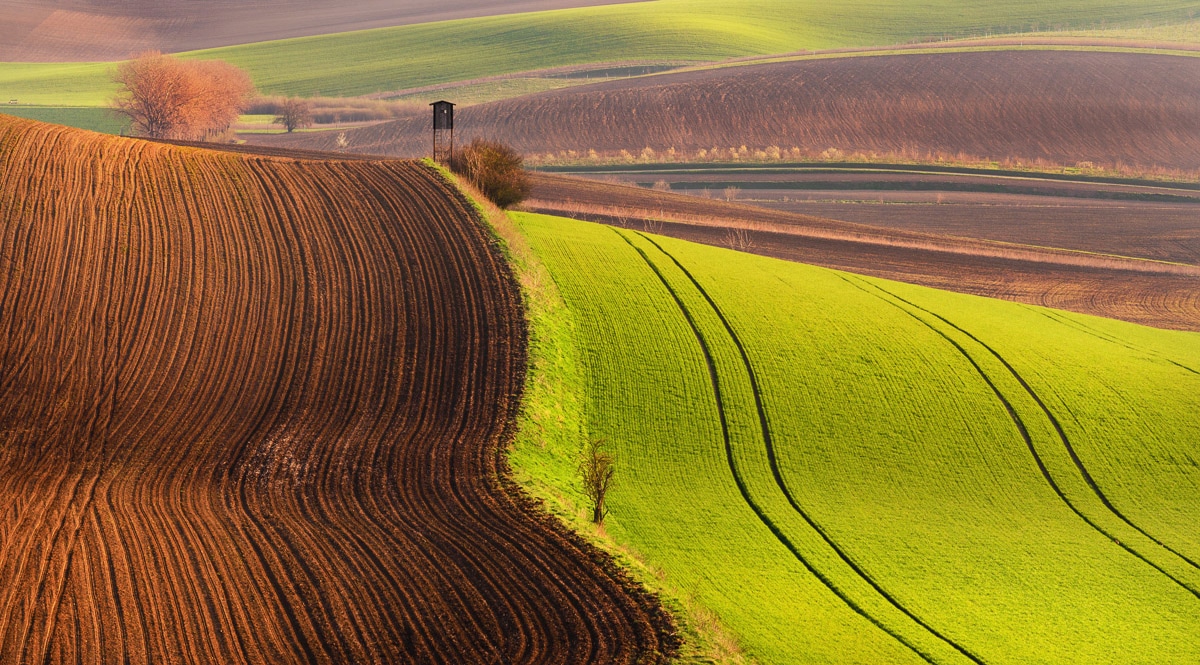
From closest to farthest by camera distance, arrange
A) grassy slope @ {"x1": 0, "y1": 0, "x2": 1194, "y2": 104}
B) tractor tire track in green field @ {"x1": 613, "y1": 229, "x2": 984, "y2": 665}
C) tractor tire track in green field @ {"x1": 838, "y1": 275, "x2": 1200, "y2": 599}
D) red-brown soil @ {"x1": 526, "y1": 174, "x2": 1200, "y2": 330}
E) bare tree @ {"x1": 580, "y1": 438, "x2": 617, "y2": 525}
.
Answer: tractor tire track in green field @ {"x1": 613, "y1": 229, "x2": 984, "y2": 665} < bare tree @ {"x1": 580, "y1": 438, "x2": 617, "y2": 525} < tractor tire track in green field @ {"x1": 838, "y1": 275, "x2": 1200, "y2": 599} < red-brown soil @ {"x1": 526, "y1": 174, "x2": 1200, "y2": 330} < grassy slope @ {"x1": 0, "y1": 0, "x2": 1194, "y2": 104}

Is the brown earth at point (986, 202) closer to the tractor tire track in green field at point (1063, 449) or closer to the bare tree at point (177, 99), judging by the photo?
the tractor tire track in green field at point (1063, 449)

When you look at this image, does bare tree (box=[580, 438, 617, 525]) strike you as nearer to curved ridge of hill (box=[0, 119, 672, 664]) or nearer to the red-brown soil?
curved ridge of hill (box=[0, 119, 672, 664])

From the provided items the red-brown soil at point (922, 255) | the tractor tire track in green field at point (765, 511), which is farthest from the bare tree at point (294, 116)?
the tractor tire track in green field at point (765, 511)

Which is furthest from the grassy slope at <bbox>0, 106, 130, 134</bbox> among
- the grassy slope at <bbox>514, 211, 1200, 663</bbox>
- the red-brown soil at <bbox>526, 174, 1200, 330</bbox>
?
the grassy slope at <bbox>514, 211, 1200, 663</bbox>

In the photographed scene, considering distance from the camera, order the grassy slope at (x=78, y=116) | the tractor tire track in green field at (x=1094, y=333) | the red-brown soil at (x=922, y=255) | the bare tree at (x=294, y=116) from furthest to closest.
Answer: the bare tree at (x=294, y=116), the grassy slope at (x=78, y=116), the red-brown soil at (x=922, y=255), the tractor tire track in green field at (x=1094, y=333)

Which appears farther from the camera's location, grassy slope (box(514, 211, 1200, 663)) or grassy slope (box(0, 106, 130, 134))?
grassy slope (box(0, 106, 130, 134))

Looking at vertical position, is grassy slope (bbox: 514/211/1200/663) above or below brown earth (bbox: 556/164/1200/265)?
below
